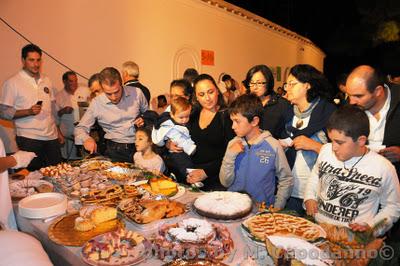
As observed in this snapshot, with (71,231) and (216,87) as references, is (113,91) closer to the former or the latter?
(216,87)

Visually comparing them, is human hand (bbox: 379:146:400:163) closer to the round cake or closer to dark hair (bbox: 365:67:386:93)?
dark hair (bbox: 365:67:386:93)

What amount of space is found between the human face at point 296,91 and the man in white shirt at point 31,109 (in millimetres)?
2960

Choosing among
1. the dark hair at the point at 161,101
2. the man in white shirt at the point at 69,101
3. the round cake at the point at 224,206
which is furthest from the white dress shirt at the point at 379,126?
the dark hair at the point at 161,101

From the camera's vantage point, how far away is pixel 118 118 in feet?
12.1

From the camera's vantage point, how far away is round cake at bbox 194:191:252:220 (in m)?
1.84

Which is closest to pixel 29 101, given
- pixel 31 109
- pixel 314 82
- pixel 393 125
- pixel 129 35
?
pixel 31 109

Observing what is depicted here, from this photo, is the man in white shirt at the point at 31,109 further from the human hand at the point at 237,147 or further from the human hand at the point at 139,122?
the human hand at the point at 237,147

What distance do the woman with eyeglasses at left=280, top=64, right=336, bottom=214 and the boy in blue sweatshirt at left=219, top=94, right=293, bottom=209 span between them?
0.26m

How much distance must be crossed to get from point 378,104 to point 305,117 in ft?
1.76

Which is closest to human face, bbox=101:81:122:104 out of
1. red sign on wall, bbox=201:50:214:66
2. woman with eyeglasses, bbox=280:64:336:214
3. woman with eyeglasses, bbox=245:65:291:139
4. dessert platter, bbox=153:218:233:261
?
woman with eyeglasses, bbox=245:65:291:139

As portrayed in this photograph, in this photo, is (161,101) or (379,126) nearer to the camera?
(379,126)

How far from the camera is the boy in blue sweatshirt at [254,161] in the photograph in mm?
2328

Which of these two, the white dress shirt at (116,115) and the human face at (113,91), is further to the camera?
the white dress shirt at (116,115)

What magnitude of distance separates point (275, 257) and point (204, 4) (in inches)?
362
